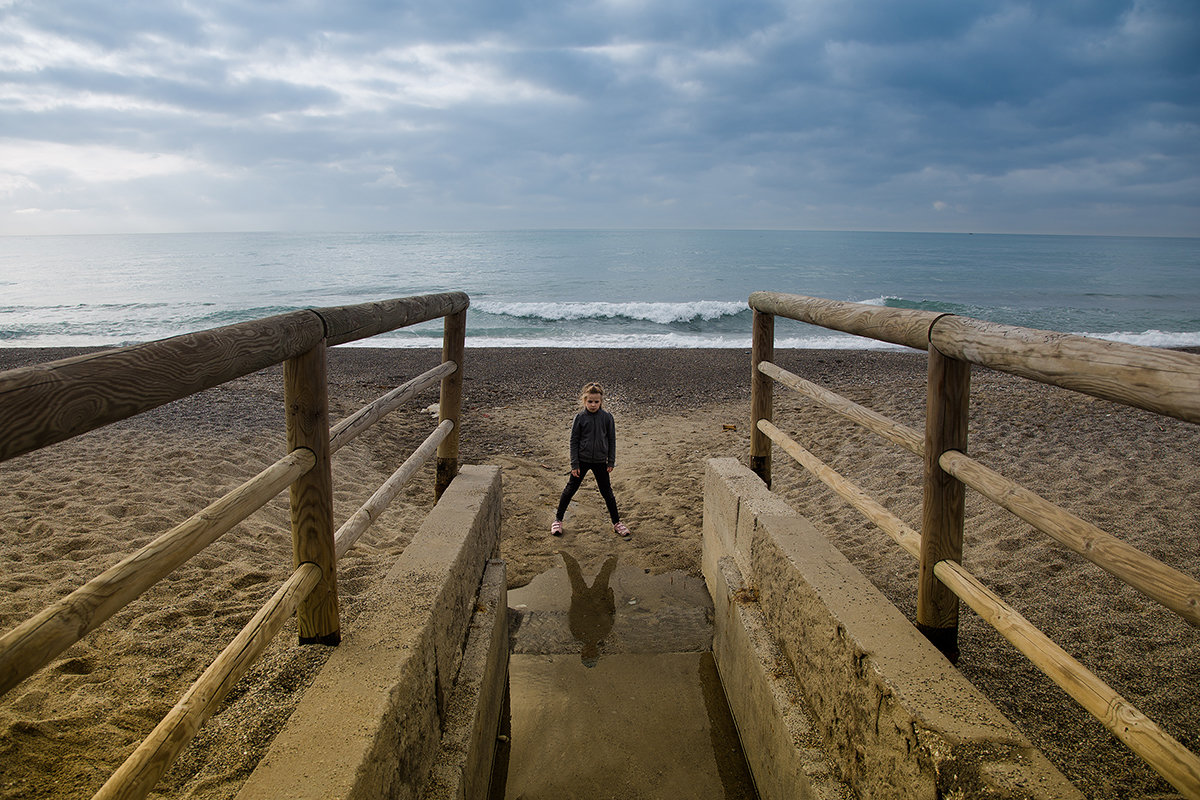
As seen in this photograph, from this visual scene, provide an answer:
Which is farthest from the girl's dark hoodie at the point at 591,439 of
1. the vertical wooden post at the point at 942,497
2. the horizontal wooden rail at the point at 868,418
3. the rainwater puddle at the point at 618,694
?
the vertical wooden post at the point at 942,497

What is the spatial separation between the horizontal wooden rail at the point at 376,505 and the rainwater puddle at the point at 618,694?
1.15 m

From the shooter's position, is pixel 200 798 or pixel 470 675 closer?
pixel 200 798

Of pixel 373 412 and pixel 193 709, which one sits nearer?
pixel 193 709

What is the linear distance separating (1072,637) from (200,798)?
3.20 metres

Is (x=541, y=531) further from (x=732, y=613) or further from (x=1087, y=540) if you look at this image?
(x=1087, y=540)

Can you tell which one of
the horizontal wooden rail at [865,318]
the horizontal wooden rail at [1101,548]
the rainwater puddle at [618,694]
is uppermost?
the horizontal wooden rail at [865,318]

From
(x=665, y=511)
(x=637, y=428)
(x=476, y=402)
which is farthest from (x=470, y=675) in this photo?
(x=476, y=402)

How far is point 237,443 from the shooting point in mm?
5969

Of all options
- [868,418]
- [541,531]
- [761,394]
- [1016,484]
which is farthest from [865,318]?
[541,531]

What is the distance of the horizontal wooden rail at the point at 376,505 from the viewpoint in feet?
7.72

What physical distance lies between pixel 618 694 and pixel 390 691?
1645 mm

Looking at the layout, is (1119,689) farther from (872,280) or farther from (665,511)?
(872,280)

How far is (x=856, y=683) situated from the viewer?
202 centimetres

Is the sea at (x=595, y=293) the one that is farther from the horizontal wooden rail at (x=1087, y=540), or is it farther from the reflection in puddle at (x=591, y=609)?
the horizontal wooden rail at (x=1087, y=540)
